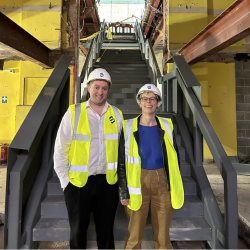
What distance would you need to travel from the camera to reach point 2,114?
7.38 meters

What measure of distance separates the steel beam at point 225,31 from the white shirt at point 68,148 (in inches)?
117

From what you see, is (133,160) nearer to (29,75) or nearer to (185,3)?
(29,75)

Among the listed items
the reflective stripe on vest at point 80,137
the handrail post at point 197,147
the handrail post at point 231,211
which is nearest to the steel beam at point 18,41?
the reflective stripe on vest at point 80,137

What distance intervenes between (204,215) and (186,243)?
0.41m

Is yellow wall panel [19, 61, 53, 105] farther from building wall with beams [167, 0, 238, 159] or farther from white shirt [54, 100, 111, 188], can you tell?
white shirt [54, 100, 111, 188]

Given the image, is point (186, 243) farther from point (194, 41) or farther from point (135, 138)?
point (194, 41)

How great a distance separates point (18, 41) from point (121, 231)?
166 inches

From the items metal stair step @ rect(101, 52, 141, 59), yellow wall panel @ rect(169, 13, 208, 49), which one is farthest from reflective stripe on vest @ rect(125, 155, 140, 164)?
metal stair step @ rect(101, 52, 141, 59)

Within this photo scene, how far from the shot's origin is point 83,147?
2.00m

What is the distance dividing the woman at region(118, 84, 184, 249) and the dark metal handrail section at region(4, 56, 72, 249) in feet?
3.46

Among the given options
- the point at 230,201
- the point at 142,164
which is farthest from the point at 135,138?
→ the point at 230,201

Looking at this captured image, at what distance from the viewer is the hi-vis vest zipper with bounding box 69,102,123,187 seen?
1949mm

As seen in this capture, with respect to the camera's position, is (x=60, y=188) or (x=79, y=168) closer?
(x=79, y=168)

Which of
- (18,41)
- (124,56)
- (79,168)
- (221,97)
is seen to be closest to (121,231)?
(79,168)
